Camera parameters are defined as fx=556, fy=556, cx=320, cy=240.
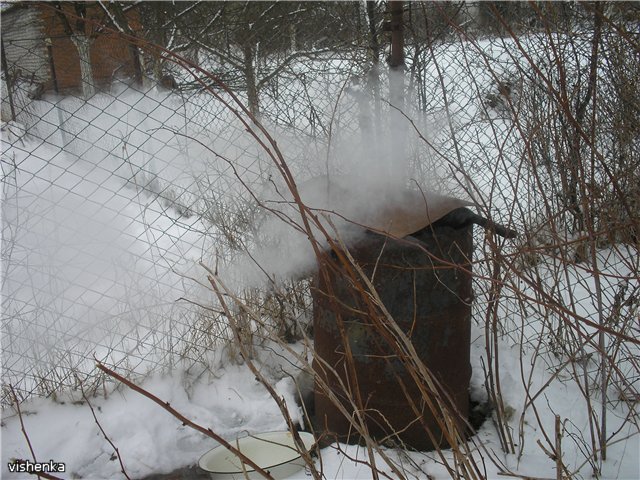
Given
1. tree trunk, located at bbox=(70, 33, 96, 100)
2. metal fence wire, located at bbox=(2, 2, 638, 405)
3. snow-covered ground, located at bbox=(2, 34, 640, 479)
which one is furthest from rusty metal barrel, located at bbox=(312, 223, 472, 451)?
tree trunk, located at bbox=(70, 33, 96, 100)

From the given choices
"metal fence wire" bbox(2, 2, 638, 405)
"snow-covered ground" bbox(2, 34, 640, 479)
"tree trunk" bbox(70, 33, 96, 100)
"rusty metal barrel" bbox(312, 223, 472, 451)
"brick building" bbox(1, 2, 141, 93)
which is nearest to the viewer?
"rusty metal barrel" bbox(312, 223, 472, 451)

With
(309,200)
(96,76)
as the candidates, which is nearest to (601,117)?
(309,200)

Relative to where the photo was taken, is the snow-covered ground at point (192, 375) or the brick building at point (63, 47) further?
the brick building at point (63, 47)

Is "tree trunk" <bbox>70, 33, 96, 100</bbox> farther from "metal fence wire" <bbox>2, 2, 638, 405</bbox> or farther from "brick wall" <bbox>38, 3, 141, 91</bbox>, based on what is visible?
"metal fence wire" <bbox>2, 2, 638, 405</bbox>

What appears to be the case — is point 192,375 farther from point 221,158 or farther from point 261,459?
point 221,158

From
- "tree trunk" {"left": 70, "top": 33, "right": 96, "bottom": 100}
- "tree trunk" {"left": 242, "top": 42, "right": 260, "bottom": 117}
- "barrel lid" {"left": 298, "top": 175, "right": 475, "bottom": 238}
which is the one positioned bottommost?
"barrel lid" {"left": 298, "top": 175, "right": 475, "bottom": 238}

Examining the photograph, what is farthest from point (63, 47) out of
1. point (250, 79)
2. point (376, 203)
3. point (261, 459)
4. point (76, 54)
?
point (261, 459)

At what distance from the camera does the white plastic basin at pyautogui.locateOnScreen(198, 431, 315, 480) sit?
2.38m

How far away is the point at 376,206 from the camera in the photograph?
258 centimetres

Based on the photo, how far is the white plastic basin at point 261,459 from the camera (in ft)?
7.79

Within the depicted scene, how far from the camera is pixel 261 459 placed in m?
2.76

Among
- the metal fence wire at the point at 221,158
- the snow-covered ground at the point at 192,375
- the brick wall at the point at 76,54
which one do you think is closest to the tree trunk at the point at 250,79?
the metal fence wire at the point at 221,158

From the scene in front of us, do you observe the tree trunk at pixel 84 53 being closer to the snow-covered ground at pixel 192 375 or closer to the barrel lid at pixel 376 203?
the snow-covered ground at pixel 192 375

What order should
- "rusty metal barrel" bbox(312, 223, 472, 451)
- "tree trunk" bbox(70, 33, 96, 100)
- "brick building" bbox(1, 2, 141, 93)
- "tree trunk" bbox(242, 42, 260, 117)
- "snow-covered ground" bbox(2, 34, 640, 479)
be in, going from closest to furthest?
"rusty metal barrel" bbox(312, 223, 472, 451) → "snow-covered ground" bbox(2, 34, 640, 479) → "tree trunk" bbox(242, 42, 260, 117) → "tree trunk" bbox(70, 33, 96, 100) → "brick building" bbox(1, 2, 141, 93)
